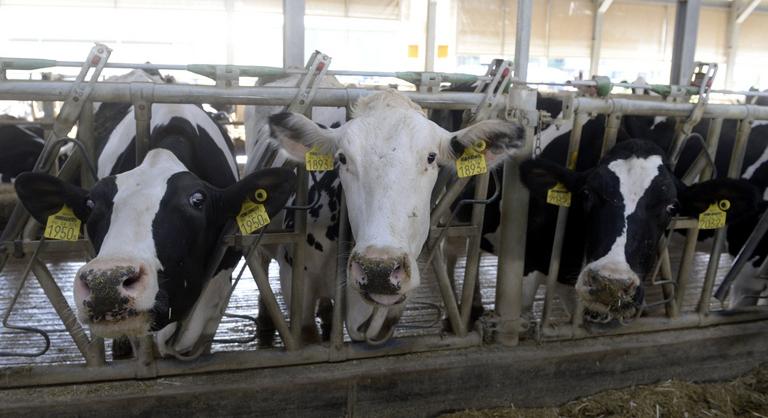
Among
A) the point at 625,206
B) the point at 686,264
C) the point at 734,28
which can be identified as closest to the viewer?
the point at 625,206

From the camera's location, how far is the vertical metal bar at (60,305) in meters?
2.39

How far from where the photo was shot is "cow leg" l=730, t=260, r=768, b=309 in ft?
12.6

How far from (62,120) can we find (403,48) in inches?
612

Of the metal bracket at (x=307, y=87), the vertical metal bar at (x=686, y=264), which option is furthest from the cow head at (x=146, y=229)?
the vertical metal bar at (x=686, y=264)

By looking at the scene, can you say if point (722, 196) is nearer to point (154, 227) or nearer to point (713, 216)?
point (713, 216)

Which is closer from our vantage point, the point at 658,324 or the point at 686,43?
the point at 658,324

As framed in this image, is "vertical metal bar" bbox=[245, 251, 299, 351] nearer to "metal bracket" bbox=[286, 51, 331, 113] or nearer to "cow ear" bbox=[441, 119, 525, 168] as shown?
"metal bracket" bbox=[286, 51, 331, 113]

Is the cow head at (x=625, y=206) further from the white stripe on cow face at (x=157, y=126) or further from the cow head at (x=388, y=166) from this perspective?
the white stripe on cow face at (x=157, y=126)

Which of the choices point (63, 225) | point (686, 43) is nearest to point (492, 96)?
point (63, 225)

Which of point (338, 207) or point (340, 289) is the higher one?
point (338, 207)

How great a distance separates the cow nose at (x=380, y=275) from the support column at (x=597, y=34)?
1705cm

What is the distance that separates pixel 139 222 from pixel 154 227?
0.05 m

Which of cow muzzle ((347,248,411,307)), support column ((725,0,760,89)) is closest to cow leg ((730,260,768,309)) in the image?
cow muzzle ((347,248,411,307))

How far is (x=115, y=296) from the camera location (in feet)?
6.18
